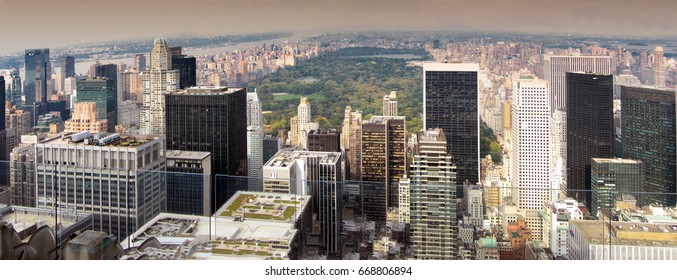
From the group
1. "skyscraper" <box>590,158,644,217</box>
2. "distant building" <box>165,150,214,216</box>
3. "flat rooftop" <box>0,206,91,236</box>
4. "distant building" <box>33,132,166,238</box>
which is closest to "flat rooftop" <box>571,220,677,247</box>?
"skyscraper" <box>590,158,644,217</box>

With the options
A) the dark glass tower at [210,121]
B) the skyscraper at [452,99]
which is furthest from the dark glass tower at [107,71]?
the skyscraper at [452,99]

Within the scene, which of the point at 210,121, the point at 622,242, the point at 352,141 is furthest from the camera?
the point at 210,121

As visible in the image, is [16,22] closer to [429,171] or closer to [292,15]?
[292,15]

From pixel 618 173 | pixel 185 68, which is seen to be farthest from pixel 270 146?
pixel 618 173

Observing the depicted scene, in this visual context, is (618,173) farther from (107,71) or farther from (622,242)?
(107,71)
